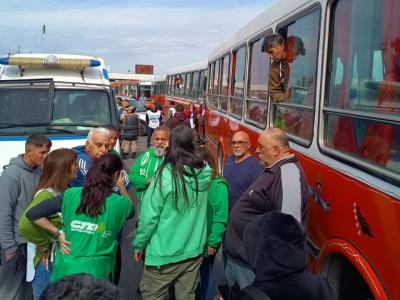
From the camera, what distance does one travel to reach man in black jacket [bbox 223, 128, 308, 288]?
318 cm

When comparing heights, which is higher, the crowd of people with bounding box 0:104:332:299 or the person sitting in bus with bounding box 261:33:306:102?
the person sitting in bus with bounding box 261:33:306:102

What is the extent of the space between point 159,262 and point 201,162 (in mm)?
740

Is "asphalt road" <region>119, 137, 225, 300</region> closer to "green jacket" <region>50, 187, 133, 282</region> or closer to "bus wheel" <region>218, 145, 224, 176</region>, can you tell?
"green jacket" <region>50, 187, 133, 282</region>

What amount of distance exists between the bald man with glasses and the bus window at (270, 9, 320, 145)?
1.42ft

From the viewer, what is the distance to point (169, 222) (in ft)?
10.7

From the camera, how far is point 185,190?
127 inches

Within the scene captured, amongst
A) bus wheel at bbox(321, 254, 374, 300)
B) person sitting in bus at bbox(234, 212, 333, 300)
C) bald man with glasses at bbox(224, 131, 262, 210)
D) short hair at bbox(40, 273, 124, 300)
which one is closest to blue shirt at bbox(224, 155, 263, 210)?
bald man with glasses at bbox(224, 131, 262, 210)

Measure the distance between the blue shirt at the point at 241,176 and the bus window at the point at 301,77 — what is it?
462 millimetres

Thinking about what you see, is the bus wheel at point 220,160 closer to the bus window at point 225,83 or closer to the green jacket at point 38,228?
the bus window at point 225,83

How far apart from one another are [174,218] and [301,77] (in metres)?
1.76

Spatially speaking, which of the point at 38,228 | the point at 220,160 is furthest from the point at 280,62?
the point at 220,160

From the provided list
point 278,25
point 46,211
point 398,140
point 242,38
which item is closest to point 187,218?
point 46,211

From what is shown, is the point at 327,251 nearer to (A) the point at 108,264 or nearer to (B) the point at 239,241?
(B) the point at 239,241

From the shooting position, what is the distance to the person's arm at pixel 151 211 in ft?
10.5
